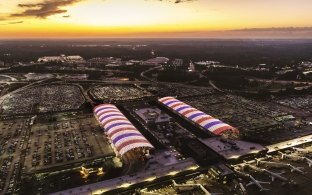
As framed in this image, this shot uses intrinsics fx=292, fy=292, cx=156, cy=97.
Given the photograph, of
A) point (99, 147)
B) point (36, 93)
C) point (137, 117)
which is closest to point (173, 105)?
point (137, 117)

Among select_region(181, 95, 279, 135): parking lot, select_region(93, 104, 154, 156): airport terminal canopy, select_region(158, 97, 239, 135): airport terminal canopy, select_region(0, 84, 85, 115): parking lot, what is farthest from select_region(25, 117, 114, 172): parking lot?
select_region(181, 95, 279, 135): parking lot

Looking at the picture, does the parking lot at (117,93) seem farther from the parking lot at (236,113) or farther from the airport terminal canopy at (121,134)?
the airport terminal canopy at (121,134)

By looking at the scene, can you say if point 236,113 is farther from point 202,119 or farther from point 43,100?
point 43,100

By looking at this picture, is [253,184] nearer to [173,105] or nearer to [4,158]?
[173,105]

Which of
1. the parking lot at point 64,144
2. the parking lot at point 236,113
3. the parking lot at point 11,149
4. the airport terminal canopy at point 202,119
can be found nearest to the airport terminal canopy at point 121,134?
the parking lot at point 64,144

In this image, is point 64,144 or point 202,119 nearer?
point 64,144

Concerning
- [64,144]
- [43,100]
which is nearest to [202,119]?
[64,144]
